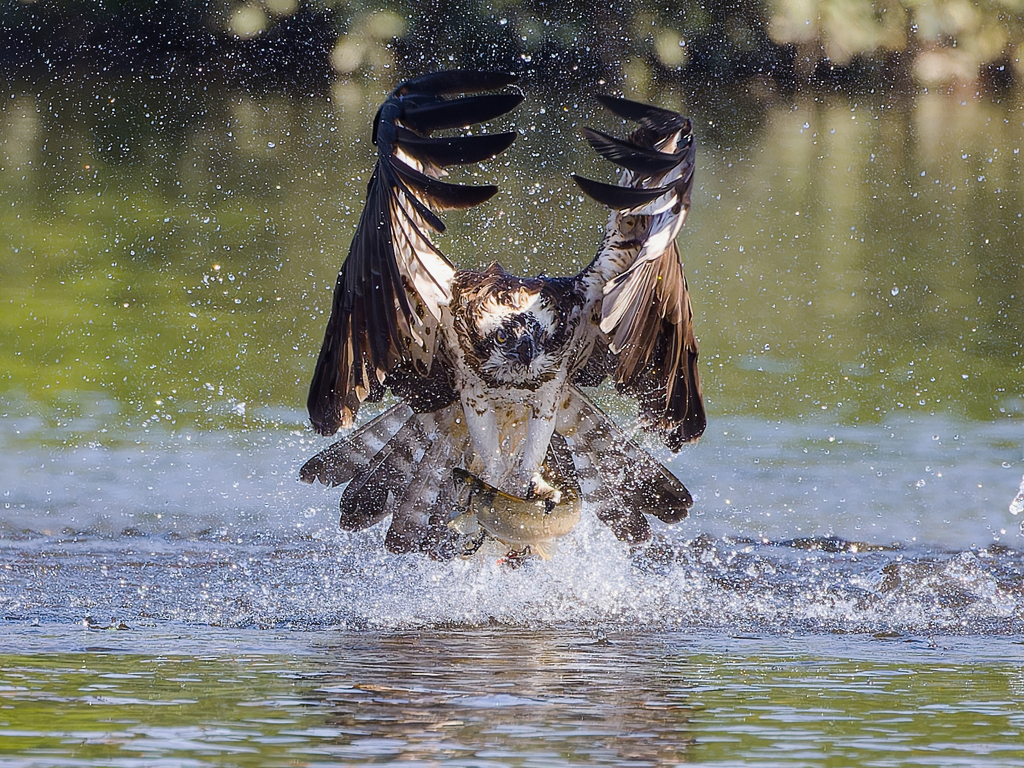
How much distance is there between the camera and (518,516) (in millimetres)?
6559

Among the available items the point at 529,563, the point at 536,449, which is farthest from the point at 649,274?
the point at 529,563

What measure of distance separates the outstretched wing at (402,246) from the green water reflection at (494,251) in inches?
130

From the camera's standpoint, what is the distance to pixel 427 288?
627 cm

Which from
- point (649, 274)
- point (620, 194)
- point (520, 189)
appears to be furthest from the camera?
point (520, 189)

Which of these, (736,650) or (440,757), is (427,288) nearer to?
(736,650)

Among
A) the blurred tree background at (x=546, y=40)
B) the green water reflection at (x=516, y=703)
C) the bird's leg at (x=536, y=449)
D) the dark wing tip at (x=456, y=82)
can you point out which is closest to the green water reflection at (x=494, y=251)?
the blurred tree background at (x=546, y=40)

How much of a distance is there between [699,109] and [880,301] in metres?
15.6

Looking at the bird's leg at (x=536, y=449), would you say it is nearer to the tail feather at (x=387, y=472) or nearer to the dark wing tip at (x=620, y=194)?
the tail feather at (x=387, y=472)

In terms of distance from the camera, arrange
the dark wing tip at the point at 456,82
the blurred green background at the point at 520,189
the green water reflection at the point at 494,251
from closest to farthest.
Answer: the dark wing tip at the point at 456,82 → the green water reflection at the point at 494,251 → the blurred green background at the point at 520,189

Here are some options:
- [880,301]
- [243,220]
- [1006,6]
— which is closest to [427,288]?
[880,301]

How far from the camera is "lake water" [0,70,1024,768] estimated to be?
480cm

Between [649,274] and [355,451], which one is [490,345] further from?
[355,451]

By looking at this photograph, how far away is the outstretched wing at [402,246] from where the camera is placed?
566 centimetres

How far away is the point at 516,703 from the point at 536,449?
1.95 m
